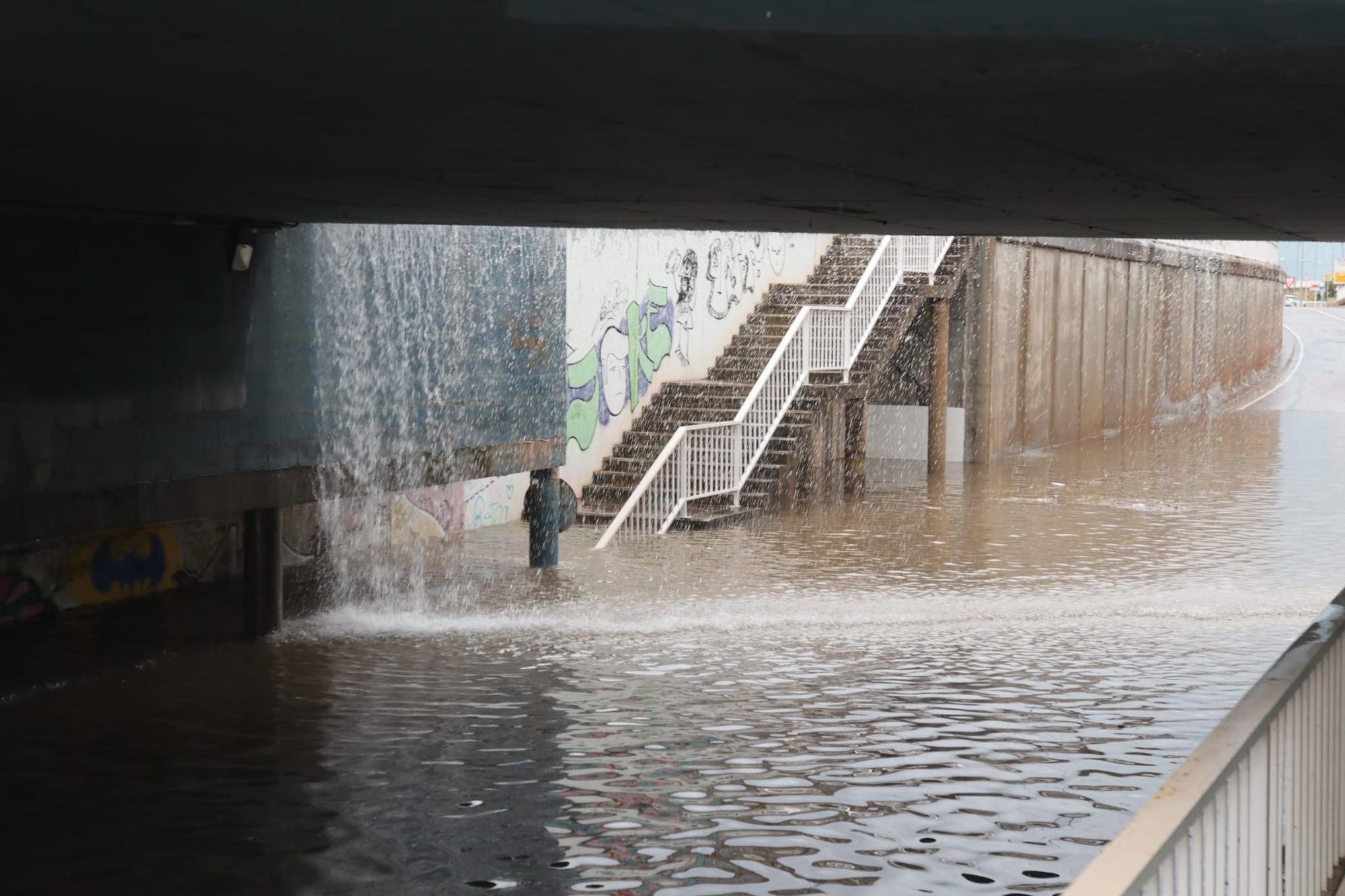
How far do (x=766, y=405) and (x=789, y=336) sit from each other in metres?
1.11

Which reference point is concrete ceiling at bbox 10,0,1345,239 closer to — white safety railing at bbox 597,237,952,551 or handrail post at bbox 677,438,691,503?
white safety railing at bbox 597,237,952,551

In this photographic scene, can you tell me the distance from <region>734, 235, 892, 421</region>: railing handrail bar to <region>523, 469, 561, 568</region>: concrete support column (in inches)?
175

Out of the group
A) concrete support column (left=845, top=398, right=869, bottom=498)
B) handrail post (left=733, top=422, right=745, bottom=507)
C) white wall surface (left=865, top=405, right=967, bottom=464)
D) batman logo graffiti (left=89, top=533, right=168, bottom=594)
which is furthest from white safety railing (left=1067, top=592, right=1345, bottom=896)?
white wall surface (left=865, top=405, right=967, bottom=464)

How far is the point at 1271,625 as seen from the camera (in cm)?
1193

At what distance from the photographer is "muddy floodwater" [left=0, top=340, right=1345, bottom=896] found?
261 inches

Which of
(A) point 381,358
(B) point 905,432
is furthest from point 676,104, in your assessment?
(B) point 905,432

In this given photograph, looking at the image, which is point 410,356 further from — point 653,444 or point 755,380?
point 755,380

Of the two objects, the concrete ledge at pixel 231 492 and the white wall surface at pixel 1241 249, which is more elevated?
the white wall surface at pixel 1241 249

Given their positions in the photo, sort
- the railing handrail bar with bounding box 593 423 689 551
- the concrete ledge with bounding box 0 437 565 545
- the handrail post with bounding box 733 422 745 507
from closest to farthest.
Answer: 1. the concrete ledge with bounding box 0 437 565 545
2. the railing handrail bar with bounding box 593 423 689 551
3. the handrail post with bounding box 733 422 745 507

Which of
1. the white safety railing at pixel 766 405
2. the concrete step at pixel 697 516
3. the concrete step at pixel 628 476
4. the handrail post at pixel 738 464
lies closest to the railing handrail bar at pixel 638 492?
the white safety railing at pixel 766 405

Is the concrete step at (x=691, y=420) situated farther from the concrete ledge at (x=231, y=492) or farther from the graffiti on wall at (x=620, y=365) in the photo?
the concrete ledge at (x=231, y=492)

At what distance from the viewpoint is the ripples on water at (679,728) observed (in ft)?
21.8

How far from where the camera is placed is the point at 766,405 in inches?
826

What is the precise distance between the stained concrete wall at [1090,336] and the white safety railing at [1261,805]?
22231 millimetres
